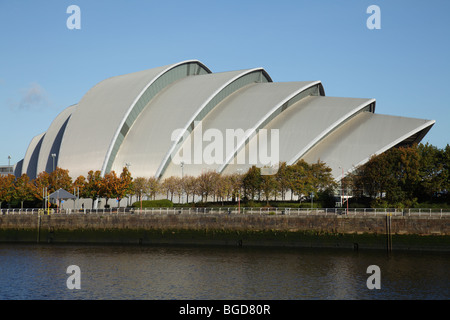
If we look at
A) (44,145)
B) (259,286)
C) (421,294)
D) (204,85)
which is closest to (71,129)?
(44,145)

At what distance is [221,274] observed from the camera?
28438mm

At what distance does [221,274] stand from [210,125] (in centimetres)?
3345

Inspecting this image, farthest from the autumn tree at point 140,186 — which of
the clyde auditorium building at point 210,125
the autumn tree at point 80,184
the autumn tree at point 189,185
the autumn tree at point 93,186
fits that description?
the autumn tree at point 80,184

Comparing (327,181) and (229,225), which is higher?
(327,181)

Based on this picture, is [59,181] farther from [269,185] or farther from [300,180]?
[300,180]

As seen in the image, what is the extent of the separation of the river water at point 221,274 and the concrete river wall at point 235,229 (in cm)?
121

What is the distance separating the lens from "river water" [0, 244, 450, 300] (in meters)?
24.3

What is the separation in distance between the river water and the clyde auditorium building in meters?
19.3

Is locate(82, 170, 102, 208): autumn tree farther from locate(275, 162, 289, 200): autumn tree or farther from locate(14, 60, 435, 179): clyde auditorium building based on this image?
locate(275, 162, 289, 200): autumn tree

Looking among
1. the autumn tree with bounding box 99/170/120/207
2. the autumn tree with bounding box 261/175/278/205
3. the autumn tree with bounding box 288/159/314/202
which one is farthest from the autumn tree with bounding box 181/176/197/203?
the autumn tree with bounding box 288/159/314/202

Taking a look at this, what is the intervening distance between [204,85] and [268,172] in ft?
54.0

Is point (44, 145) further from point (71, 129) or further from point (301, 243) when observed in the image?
point (301, 243)
